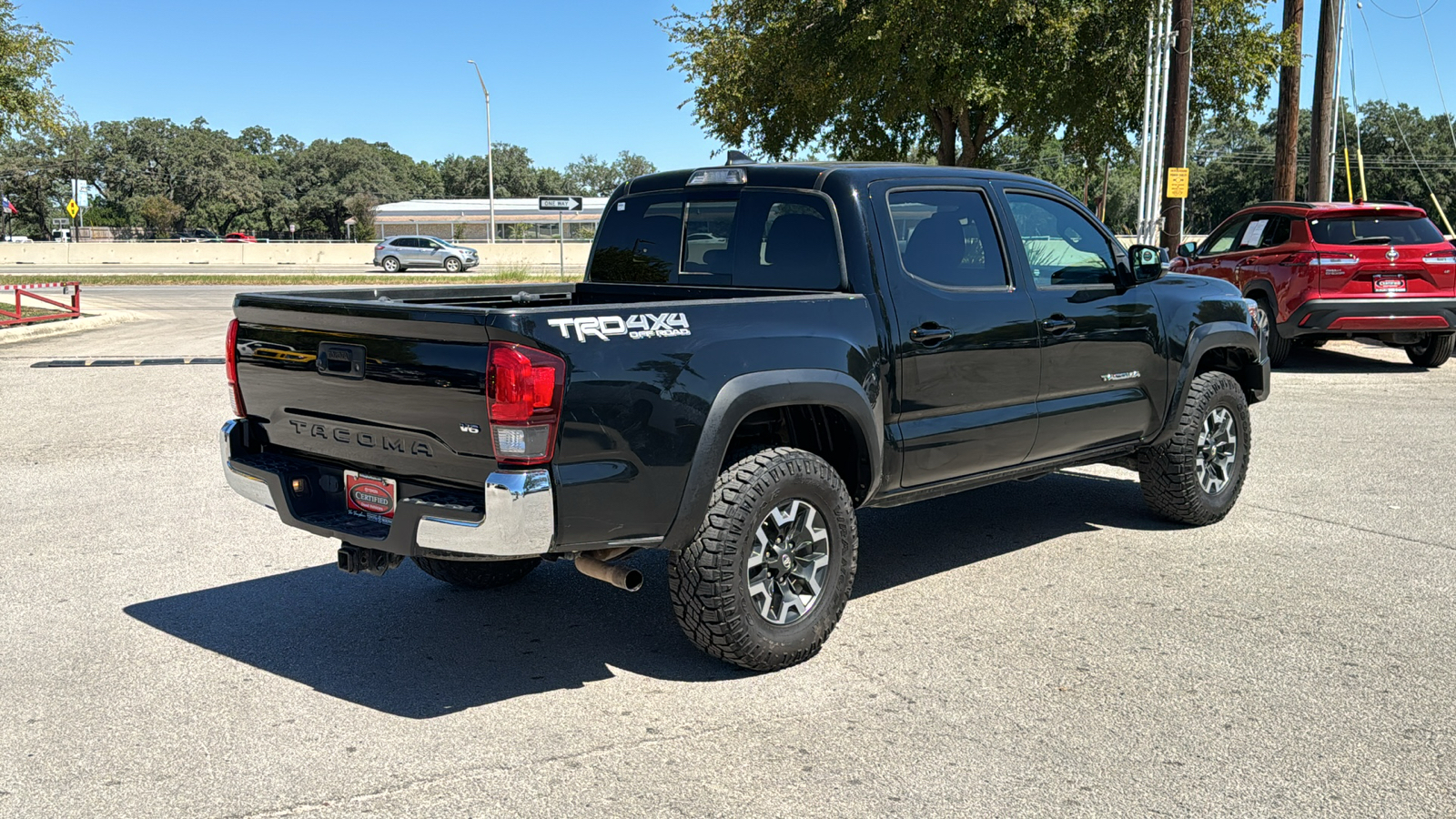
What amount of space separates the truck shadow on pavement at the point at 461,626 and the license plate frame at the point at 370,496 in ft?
2.17

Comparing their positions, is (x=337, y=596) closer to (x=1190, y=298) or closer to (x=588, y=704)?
(x=588, y=704)

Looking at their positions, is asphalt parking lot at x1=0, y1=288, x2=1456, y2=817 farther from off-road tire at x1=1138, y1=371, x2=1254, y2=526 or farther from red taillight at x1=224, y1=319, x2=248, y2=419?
red taillight at x1=224, y1=319, x2=248, y2=419

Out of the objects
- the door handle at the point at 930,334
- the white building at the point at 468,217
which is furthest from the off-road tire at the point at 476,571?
the white building at the point at 468,217

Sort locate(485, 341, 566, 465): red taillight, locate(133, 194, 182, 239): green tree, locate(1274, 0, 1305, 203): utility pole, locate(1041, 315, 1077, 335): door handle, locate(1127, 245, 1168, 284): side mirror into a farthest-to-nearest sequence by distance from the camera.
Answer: locate(133, 194, 182, 239): green tree
locate(1274, 0, 1305, 203): utility pole
locate(1127, 245, 1168, 284): side mirror
locate(1041, 315, 1077, 335): door handle
locate(485, 341, 566, 465): red taillight

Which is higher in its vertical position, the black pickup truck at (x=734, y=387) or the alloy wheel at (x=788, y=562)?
the black pickup truck at (x=734, y=387)

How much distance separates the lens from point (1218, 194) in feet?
313

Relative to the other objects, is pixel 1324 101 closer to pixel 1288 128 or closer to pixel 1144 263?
pixel 1288 128

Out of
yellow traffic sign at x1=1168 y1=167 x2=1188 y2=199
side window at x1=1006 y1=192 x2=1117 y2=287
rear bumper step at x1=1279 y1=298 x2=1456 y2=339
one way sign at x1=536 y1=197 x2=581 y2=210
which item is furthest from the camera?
one way sign at x1=536 y1=197 x2=581 y2=210

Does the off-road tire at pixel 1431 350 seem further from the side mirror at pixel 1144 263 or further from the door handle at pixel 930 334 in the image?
the door handle at pixel 930 334

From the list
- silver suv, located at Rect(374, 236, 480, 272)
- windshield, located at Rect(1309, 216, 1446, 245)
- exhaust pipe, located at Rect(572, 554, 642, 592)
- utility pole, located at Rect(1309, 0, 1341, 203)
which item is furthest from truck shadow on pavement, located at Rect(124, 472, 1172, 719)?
silver suv, located at Rect(374, 236, 480, 272)

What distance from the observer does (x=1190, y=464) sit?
21.6 feet

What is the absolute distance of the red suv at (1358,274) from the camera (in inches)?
515

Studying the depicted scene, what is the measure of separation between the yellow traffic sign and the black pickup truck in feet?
43.0

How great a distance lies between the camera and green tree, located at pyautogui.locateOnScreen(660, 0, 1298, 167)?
2234 centimetres
